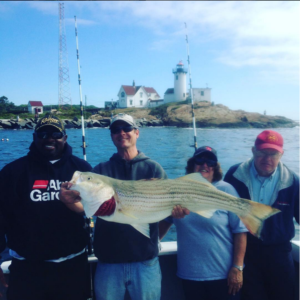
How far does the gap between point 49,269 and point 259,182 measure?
2815mm

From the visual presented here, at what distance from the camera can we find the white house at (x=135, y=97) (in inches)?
3322

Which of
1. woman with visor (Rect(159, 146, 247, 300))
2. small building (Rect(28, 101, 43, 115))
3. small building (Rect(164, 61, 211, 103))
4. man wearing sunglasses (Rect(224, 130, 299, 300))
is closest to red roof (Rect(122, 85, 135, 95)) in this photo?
small building (Rect(164, 61, 211, 103))

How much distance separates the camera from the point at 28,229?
3307mm

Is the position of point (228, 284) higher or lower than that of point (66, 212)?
lower

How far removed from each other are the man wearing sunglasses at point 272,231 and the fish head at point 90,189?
1.90 meters

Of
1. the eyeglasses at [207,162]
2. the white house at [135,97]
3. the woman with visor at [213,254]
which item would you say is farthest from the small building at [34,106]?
the woman with visor at [213,254]

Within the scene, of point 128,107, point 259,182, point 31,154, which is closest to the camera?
point 31,154

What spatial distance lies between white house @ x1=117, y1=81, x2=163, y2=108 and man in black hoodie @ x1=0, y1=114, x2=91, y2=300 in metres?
82.0

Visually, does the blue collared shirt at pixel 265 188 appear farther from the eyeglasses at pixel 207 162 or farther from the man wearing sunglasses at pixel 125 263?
the man wearing sunglasses at pixel 125 263

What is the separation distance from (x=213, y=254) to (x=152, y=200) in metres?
1.02

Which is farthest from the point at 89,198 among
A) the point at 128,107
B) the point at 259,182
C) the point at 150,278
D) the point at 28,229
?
the point at 128,107

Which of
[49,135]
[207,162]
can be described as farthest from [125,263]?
[49,135]

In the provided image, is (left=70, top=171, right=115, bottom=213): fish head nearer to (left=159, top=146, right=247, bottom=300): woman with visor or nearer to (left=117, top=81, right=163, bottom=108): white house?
(left=159, top=146, right=247, bottom=300): woman with visor

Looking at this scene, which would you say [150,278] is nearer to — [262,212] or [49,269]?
[49,269]
